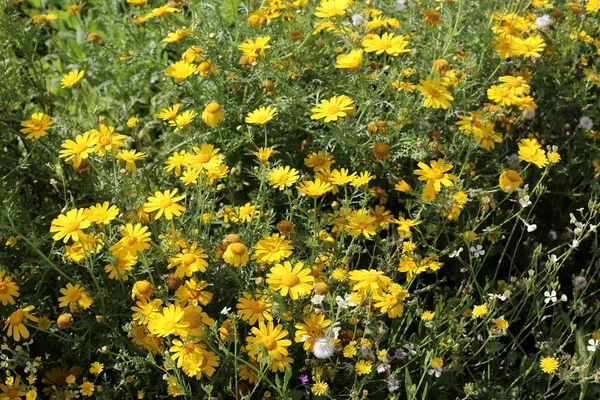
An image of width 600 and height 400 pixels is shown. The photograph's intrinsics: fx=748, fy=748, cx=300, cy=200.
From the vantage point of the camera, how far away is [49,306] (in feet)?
8.40

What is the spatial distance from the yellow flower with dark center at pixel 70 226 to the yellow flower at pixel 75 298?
7.1 inches

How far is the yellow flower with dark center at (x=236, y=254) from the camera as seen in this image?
2096mm

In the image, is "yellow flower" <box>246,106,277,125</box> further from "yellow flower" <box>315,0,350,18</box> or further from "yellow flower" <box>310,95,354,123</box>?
"yellow flower" <box>315,0,350,18</box>

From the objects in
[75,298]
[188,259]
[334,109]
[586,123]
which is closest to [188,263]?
[188,259]

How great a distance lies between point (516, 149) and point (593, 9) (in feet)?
2.04

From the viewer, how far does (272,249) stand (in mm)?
2232

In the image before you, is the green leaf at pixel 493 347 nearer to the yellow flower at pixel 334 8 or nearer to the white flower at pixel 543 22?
the yellow flower at pixel 334 8

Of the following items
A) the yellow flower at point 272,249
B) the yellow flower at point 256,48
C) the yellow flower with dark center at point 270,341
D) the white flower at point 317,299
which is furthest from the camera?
the yellow flower at point 256,48

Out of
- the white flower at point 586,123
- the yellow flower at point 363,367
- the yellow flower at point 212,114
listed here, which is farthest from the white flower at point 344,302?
the white flower at point 586,123

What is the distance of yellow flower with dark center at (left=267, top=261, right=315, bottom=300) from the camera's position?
6.86ft

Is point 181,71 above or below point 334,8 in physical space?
below

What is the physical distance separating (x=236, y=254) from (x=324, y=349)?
14.1 inches

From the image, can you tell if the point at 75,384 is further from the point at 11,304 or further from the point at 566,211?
the point at 566,211

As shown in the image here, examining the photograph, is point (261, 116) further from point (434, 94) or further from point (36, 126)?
point (36, 126)
